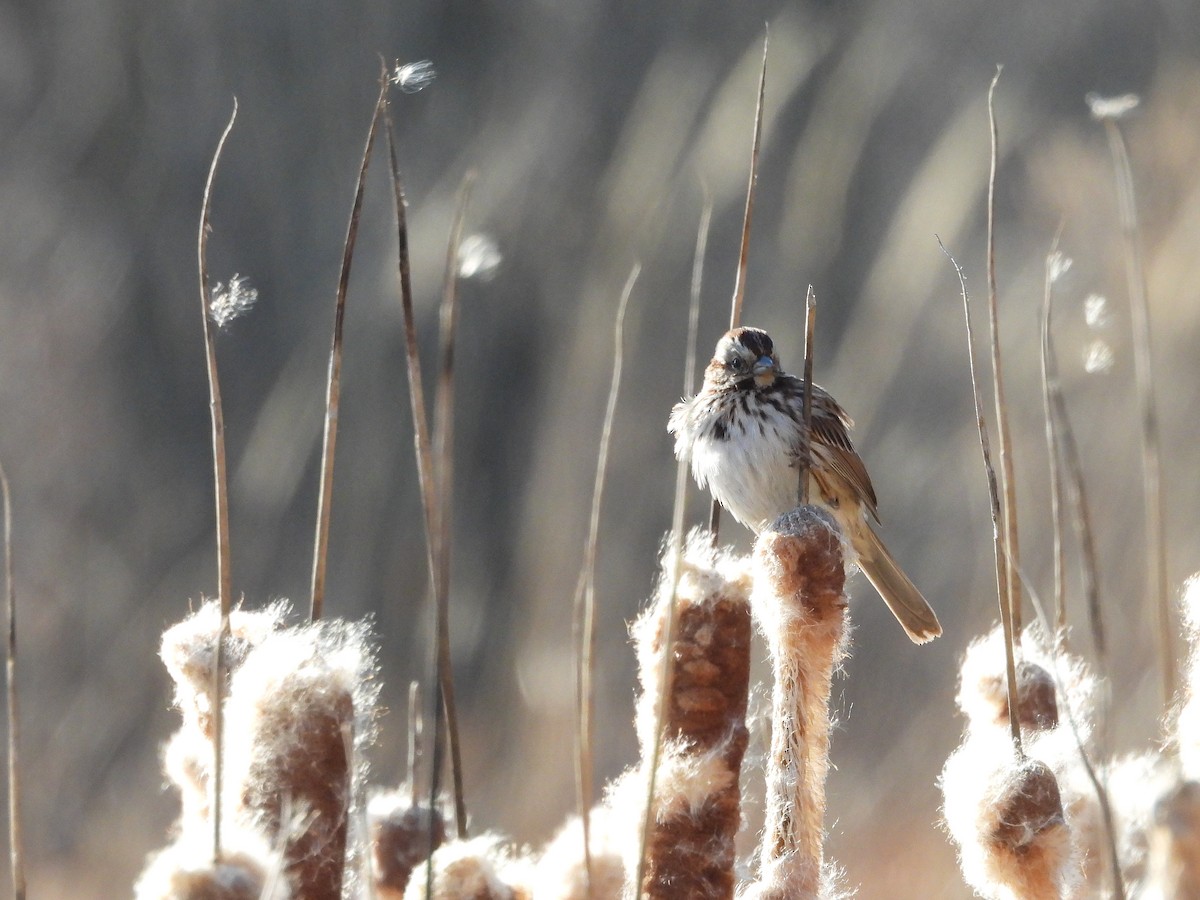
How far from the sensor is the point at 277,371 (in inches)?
225

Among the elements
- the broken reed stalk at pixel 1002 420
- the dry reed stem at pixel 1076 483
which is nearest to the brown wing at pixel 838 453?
the broken reed stalk at pixel 1002 420

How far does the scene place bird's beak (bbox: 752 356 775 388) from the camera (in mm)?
3072

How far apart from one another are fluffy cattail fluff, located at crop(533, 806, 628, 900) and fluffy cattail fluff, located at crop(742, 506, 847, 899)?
0.11 meters

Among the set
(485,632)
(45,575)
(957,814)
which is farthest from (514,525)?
(957,814)

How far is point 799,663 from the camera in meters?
1.20

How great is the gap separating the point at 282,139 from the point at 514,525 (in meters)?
1.95

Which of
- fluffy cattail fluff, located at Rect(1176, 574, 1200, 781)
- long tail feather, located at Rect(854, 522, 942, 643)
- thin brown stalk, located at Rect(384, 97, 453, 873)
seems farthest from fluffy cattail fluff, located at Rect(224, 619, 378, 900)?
long tail feather, located at Rect(854, 522, 942, 643)

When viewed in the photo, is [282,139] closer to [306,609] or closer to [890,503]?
[306,609]

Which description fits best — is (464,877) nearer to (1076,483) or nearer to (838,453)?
(1076,483)

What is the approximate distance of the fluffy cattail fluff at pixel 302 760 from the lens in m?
1.01

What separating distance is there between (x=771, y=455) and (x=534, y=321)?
277cm

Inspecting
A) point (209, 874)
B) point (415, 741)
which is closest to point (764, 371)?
point (415, 741)

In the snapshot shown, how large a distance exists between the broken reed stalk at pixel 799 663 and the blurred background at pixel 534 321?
2.46 metres

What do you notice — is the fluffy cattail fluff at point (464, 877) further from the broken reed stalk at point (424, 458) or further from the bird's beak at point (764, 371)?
the bird's beak at point (764, 371)
